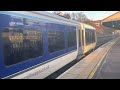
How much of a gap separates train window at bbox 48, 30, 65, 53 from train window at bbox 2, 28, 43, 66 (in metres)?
1.27

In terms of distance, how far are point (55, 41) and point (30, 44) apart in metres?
3.59

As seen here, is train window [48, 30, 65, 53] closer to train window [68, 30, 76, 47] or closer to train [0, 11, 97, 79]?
train [0, 11, 97, 79]

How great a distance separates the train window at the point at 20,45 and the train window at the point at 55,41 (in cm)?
127

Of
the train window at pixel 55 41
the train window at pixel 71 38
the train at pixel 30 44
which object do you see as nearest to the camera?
the train at pixel 30 44

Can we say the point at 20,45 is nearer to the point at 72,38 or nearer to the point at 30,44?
the point at 30,44

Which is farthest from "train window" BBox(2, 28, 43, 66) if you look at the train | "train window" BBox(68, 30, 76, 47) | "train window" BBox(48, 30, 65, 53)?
"train window" BBox(68, 30, 76, 47)

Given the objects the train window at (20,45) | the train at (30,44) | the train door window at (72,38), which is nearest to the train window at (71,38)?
the train door window at (72,38)

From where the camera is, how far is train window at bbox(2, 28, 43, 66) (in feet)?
24.9

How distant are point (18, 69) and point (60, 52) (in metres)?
5.77

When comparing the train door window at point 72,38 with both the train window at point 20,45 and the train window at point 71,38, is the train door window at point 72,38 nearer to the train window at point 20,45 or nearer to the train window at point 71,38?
the train window at point 71,38

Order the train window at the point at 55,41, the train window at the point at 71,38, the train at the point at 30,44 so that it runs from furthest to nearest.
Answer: the train window at the point at 71,38 < the train window at the point at 55,41 < the train at the point at 30,44

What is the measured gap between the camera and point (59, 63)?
1360 centimetres

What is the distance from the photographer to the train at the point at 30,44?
7.60 m
